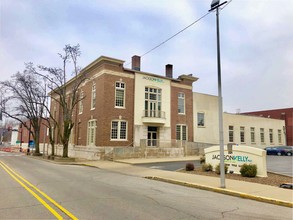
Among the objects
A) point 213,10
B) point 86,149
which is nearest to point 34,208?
point 213,10

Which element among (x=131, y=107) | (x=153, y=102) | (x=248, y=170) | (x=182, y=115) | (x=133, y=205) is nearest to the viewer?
(x=133, y=205)

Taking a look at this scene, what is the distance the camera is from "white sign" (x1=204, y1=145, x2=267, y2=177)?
13805 millimetres

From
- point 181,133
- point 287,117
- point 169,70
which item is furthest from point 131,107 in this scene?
point 287,117

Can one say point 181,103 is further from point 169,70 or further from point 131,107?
point 131,107

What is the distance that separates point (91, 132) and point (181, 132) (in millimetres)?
12579

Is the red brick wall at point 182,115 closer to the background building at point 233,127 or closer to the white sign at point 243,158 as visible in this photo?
the background building at point 233,127

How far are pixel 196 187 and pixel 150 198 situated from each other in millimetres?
3343

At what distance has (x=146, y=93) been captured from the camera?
3341cm

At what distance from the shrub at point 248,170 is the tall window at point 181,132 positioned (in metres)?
21.7

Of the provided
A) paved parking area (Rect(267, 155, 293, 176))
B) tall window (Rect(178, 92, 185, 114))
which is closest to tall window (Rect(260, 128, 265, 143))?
tall window (Rect(178, 92, 185, 114))

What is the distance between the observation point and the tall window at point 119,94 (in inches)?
1213

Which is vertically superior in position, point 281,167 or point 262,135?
point 262,135

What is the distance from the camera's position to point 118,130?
98.8 ft

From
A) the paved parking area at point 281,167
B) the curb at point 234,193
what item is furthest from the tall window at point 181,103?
the curb at point 234,193
